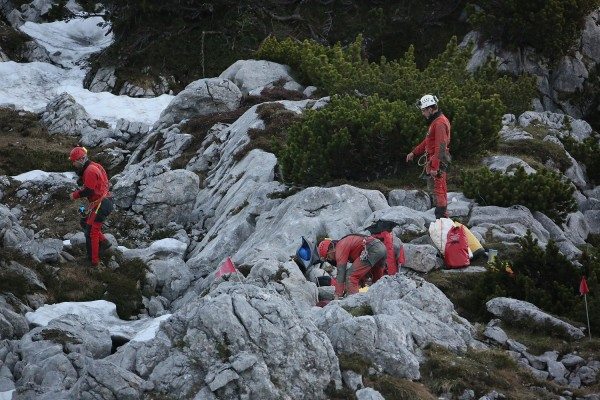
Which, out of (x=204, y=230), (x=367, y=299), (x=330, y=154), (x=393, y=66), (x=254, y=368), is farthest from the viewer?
(x=393, y=66)

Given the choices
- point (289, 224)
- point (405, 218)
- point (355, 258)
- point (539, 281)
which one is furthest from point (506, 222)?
point (355, 258)

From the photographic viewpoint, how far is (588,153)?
24.4 m

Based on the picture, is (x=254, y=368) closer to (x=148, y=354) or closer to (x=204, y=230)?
(x=148, y=354)

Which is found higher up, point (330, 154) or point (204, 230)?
point (330, 154)

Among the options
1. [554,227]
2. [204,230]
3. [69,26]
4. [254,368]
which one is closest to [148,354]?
[254,368]

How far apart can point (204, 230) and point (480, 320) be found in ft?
32.1

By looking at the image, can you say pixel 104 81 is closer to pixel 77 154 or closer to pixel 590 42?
pixel 590 42

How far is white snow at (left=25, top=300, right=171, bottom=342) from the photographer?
14687 mm

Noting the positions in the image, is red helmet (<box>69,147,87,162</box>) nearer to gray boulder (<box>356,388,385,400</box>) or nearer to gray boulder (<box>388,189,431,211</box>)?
gray boulder (<box>388,189,431,211</box>)

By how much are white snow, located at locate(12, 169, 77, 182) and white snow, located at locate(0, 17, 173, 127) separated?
566cm

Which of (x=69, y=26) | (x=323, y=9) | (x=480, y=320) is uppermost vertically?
(x=480, y=320)

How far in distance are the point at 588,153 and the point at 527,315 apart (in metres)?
12.3

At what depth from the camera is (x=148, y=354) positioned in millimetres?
10570

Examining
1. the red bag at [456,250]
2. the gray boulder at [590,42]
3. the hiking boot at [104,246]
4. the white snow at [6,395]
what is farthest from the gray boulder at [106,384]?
the gray boulder at [590,42]
